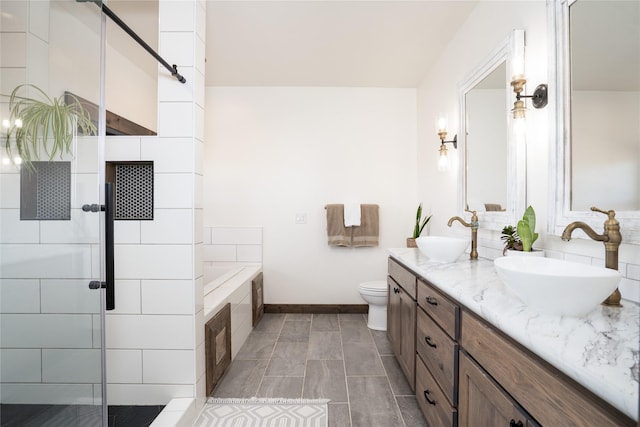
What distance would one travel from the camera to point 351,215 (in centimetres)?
309

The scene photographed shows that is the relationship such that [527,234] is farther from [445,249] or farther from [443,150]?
[443,150]

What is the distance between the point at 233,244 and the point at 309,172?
3.68 feet

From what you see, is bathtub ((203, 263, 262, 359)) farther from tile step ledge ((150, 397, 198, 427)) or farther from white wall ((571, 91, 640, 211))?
white wall ((571, 91, 640, 211))

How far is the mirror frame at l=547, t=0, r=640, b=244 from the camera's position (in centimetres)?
120

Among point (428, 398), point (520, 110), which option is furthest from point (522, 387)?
point (520, 110)

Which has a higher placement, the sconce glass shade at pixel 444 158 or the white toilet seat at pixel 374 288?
the sconce glass shade at pixel 444 158

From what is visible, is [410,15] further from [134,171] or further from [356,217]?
[134,171]

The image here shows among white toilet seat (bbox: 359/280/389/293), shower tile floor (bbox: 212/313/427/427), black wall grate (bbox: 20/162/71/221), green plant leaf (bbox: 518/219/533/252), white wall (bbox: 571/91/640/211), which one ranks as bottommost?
shower tile floor (bbox: 212/313/427/427)

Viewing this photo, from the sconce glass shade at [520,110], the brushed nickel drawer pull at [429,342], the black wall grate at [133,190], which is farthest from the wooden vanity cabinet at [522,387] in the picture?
the black wall grate at [133,190]

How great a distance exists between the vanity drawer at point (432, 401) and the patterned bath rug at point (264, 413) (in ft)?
1.68

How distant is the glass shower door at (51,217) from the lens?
713 mm

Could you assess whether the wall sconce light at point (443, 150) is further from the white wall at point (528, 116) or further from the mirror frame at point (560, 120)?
the mirror frame at point (560, 120)

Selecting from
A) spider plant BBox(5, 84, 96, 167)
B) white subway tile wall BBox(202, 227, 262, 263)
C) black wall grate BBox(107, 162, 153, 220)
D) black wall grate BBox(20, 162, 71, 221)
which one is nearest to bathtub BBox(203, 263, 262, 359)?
white subway tile wall BBox(202, 227, 262, 263)

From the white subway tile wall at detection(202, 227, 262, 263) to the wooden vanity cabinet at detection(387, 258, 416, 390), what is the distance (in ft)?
5.05
